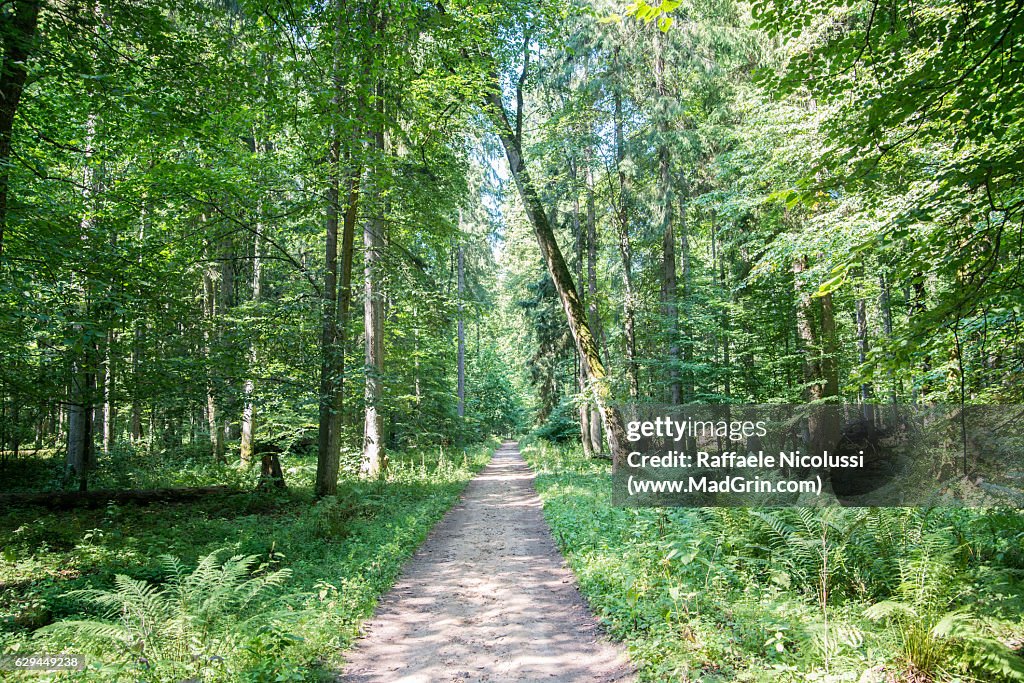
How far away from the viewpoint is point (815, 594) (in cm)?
504

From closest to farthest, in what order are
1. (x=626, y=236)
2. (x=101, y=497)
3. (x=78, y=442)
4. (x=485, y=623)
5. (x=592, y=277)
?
(x=485, y=623) < (x=101, y=497) < (x=78, y=442) < (x=626, y=236) < (x=592, y=277)

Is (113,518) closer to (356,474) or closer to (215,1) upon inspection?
(356,474)

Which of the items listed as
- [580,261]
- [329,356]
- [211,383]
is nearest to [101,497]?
[211,383]

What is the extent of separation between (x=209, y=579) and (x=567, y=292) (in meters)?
7.84

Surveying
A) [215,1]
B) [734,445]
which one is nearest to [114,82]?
[215,1]

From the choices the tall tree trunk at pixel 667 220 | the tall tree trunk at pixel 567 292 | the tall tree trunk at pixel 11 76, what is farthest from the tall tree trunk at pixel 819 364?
the tall tree trunk at pixel 11 76

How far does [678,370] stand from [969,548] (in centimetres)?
996

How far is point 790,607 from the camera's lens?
4508mm

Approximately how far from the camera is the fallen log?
9172mm

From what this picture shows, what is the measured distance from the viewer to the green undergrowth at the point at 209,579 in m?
4.05

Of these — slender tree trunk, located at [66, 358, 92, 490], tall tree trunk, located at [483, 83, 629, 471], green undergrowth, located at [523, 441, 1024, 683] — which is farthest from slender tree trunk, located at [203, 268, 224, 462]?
green undergrowth, located at [523, 441, 1024, 683]

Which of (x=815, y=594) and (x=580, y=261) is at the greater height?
(x=580, y=261)

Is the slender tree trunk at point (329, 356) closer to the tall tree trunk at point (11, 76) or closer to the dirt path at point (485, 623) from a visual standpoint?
the dirt path at point (485, 623)

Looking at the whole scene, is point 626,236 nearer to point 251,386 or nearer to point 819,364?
point 819,364
